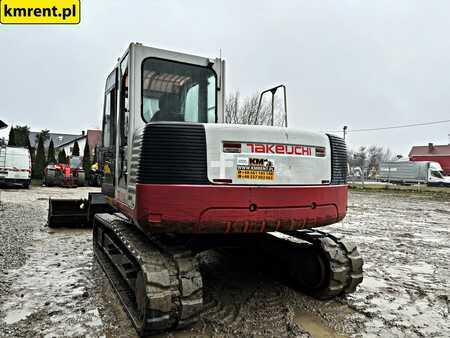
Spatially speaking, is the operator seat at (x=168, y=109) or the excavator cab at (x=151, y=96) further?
the operator seat at (x=168, y=109)

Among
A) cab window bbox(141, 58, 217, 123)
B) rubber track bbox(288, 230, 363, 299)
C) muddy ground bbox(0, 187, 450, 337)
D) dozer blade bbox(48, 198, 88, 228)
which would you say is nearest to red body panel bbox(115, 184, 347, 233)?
rubber track bbox(288, 230, 363, 299)

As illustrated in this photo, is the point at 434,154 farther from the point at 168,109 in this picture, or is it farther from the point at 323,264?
the point at 168,109

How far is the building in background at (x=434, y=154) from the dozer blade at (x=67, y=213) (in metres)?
53.2

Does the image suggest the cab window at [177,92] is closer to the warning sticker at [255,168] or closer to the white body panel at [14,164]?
the warning sticker at [255,168]

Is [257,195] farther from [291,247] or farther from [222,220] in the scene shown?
[291,247]

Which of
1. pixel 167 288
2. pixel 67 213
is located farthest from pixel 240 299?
pixel 67 213

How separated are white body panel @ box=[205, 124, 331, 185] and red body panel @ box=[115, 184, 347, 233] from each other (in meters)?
0.08

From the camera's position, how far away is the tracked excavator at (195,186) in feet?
10.1

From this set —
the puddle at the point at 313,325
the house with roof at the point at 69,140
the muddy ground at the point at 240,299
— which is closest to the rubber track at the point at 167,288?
the muddy ground at the point at 240,299

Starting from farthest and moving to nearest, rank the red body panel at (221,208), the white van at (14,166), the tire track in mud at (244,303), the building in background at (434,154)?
the building in background at (434,154), the white van at (14,166), the tire track in mud at (244,303), the red body panel at (221,208)

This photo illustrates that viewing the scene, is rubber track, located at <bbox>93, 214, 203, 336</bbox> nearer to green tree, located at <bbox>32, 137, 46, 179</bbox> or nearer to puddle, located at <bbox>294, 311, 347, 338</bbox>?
puddle, located at <bbox>294, 311, 347, 338</bbox>

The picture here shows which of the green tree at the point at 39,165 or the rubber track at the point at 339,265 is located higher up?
the green tree at the point at 39,165

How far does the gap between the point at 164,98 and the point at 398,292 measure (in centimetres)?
347

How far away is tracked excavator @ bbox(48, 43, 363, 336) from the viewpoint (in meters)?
3.06
